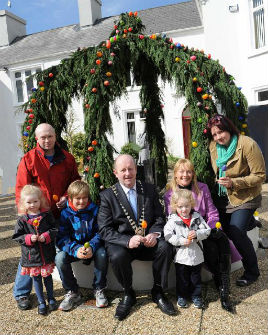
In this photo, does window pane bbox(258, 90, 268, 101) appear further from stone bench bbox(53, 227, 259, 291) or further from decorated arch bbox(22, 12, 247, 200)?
stone bench bbox(53, 227, 259, 291)

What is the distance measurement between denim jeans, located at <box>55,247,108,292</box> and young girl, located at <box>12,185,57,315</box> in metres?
0.11

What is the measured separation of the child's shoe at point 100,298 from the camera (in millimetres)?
3119

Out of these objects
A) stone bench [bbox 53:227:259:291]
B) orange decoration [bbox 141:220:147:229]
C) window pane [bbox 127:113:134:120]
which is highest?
window pane [bbox 127:113:134:120]

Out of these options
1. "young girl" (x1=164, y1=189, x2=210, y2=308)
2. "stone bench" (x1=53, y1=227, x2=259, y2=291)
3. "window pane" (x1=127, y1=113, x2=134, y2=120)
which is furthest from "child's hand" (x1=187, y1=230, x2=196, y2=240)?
"window pane" (x1=127, y1=113, x2=134, y2=120)

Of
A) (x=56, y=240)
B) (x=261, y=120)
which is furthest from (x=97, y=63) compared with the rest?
(x=261, y=120)

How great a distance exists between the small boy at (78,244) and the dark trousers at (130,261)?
16 cm

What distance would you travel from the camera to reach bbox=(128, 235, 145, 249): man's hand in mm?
2998

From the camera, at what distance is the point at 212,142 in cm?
377

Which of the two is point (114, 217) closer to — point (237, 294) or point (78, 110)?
point (237, 294)

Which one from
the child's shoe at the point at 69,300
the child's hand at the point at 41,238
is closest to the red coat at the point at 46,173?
the child's hand at the point at 41,238

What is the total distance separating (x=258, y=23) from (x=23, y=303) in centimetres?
1157

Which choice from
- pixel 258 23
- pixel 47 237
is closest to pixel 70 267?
pixel 47 237

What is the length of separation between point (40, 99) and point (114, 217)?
6.92 feet

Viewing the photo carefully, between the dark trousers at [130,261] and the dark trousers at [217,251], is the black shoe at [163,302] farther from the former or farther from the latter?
the dark trousers at [217,251]
